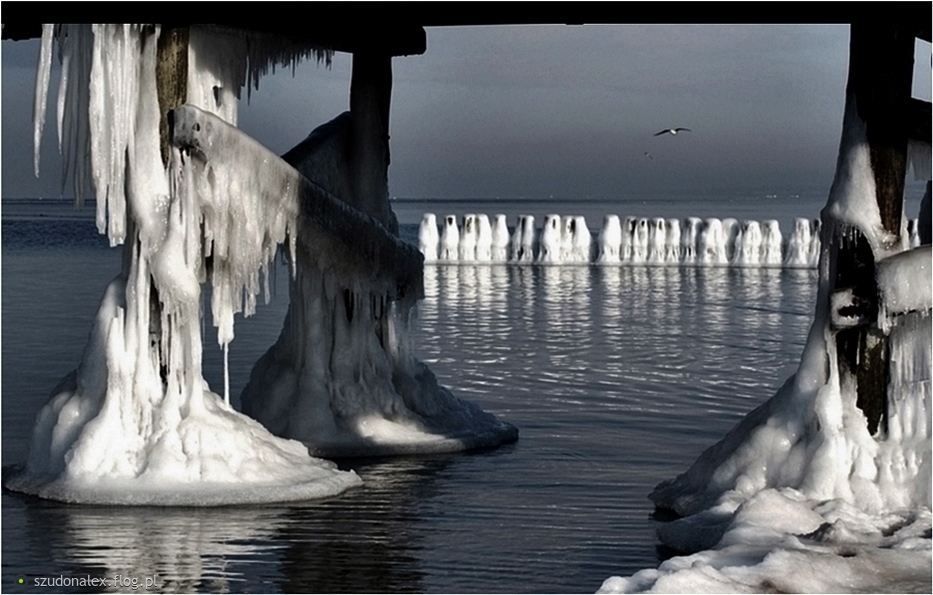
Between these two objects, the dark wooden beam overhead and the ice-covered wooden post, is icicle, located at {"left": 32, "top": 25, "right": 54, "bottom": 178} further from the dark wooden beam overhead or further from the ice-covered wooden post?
the ice-covered wooden post

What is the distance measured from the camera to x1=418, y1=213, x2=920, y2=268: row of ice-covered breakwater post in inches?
1533

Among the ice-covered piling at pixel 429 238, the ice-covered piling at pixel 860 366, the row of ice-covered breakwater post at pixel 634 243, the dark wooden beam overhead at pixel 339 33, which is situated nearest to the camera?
the ice-covered piling at pixel 860 366

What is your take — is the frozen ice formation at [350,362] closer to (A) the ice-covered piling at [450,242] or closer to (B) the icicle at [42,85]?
(B) the icicle at [42,85]

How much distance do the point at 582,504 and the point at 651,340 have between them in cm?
1105

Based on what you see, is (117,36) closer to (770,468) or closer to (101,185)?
(101,185)

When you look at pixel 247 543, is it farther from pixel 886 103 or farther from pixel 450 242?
pixel 450 242

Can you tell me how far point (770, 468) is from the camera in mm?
10008

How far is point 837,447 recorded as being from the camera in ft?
32.2

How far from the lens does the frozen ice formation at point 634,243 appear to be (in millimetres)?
38938

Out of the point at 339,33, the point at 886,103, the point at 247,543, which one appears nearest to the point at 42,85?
the point at 339,33

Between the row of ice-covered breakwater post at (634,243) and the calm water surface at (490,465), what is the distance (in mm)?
10511

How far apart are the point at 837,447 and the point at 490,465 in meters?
3.27

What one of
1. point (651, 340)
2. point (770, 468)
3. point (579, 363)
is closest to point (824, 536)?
point (770, 468)

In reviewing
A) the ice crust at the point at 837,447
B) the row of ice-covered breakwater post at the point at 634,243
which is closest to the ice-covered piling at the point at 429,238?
the row of ice-covered breakwater post at the point at 634,243
